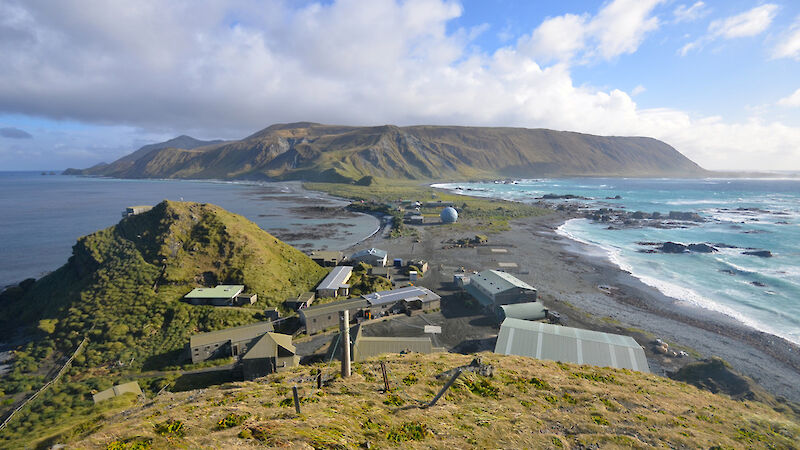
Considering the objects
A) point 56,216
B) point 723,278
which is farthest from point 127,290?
point 56,216

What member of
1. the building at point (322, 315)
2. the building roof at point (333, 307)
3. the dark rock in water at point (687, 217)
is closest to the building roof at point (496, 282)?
the building roof at point (333, 307)

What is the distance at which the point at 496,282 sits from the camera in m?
47.8

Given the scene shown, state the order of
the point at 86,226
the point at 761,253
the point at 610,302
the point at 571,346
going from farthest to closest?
the point at 86,226 < the point at 761,253 < the point at 610,302 < the point at 571,346

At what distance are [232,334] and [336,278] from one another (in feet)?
61.9

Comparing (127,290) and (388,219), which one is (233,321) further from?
(388,219)

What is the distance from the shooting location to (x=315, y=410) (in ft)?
50.1

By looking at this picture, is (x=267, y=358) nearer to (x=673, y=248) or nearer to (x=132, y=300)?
(x=132, y=300)

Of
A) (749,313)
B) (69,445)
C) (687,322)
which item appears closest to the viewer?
(69,445)

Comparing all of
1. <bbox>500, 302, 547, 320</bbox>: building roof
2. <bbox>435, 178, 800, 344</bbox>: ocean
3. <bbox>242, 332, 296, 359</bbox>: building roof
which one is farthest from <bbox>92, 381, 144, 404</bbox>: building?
<bbox>435, 178, 800, 344</bbox>: ocean

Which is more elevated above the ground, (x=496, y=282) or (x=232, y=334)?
(x=496, y=282)

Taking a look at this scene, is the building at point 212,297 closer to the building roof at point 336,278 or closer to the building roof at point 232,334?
the building roof at point 232,334

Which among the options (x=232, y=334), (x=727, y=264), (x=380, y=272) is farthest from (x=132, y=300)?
(x=727, y=264)

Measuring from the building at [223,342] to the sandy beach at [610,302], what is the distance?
26.7 metres

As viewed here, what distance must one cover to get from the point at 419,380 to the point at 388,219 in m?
101
